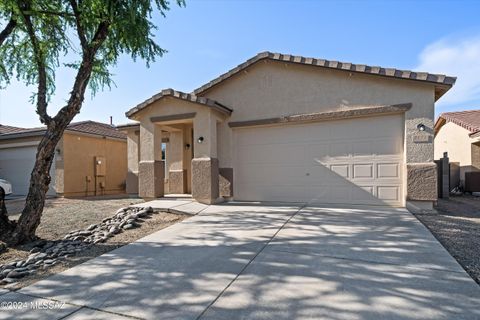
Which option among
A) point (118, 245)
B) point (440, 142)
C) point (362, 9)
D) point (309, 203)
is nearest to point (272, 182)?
point (309, 203)

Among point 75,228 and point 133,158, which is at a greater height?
point 133,158

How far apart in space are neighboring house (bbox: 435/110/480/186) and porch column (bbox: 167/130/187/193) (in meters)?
14.2

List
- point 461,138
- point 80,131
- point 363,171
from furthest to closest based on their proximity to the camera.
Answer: point 461,138
point 80,131
point 363,171

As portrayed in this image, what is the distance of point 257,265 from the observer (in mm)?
3855

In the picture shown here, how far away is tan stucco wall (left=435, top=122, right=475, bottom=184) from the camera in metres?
14.1

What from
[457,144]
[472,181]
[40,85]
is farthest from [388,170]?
[457,144]

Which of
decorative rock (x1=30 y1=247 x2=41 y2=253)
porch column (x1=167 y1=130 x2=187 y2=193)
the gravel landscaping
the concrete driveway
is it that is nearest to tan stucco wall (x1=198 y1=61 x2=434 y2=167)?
the gravel landscaping

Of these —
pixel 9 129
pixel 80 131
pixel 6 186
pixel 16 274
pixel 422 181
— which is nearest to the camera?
pixel 16 274

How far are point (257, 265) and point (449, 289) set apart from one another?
7.64ft

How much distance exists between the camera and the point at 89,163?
575 inches

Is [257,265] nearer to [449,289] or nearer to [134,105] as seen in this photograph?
[449,289]

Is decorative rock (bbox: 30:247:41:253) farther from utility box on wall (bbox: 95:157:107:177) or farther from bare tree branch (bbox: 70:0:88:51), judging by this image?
utility box on wall (bbox: 95:157:107:177)

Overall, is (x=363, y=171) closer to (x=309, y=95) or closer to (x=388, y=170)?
(x=388, y=170)

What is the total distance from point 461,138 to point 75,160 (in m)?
21.3
